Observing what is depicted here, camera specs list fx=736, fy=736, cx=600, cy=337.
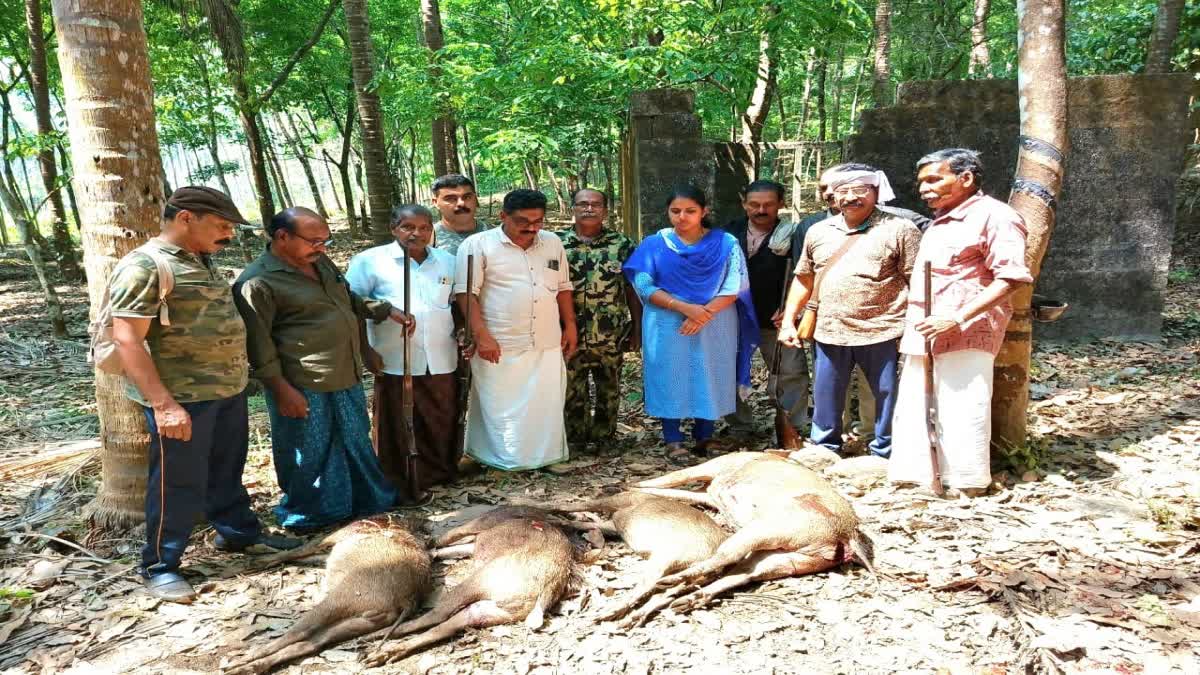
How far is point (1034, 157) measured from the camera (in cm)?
393

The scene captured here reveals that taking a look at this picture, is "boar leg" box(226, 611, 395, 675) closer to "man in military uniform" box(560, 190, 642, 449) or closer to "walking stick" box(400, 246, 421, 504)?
"walking stick" box(400, 246, 421, 504)

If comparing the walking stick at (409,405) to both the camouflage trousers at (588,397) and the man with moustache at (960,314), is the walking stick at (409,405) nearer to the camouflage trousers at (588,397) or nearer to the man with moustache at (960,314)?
the camouflage trousers at (588,397)

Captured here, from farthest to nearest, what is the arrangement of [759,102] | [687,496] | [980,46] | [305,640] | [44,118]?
[980,46] < [44,118] < [759,102] < [687,496] < [305,640]

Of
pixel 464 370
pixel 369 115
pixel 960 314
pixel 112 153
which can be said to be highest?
pixel 369 115

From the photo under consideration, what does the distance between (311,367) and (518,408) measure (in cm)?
133

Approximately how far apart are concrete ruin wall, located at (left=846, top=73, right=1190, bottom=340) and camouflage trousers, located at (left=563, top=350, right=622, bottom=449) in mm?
3191

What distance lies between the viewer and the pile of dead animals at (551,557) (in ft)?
9.06

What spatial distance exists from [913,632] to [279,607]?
8.25ft

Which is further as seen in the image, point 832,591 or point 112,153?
point 112,153

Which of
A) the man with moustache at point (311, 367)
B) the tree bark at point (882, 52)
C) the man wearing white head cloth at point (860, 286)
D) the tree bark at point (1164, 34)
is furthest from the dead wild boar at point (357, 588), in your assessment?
the tree bark at point (882, 52)

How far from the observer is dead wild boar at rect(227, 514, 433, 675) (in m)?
2.63

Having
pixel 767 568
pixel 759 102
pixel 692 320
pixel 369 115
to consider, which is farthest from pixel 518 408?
pixel 759 102

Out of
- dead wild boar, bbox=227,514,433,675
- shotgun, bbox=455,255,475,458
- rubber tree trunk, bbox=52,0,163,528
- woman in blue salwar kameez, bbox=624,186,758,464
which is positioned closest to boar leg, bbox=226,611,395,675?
dead wild boar, bbox=227,514,433,675

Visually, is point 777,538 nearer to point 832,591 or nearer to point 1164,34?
point 832,591
